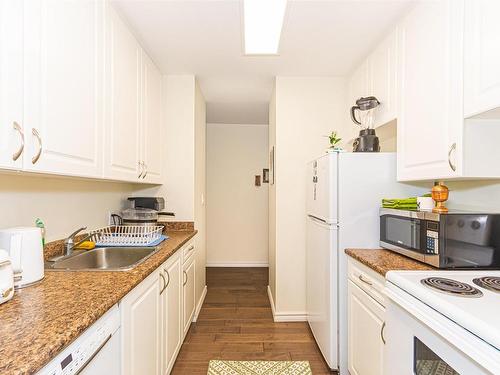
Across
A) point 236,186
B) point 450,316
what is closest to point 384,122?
point 450,316

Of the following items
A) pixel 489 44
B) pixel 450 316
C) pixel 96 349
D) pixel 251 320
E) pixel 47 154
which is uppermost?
pixel 489 44

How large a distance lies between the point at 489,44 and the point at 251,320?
2702 millimetres

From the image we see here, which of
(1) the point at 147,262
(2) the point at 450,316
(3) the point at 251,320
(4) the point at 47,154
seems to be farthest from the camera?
(3) the point at 251,320

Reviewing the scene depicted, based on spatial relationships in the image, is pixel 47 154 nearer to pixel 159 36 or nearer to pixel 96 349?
pixel 96 349

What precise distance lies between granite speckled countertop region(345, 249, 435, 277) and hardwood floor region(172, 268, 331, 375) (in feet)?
3.01

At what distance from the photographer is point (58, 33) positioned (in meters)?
1.18

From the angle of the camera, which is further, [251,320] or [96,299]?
[251,320]

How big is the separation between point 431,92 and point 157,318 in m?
1.92

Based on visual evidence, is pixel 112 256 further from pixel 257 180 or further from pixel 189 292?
pixel 257 180

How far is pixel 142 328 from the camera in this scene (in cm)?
137

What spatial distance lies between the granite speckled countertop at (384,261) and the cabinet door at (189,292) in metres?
1.27

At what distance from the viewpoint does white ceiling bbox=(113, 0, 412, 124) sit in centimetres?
176

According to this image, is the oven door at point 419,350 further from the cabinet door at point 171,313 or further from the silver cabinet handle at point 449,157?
the cabinet door at point 171,313

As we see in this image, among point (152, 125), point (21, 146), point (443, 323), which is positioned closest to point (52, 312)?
point (21, 146)
